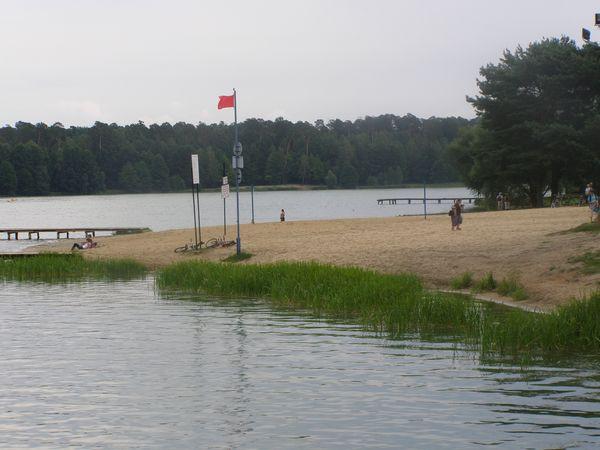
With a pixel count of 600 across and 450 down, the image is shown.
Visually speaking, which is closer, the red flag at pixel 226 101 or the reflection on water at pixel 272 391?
the reflection on water at pixel 272 391

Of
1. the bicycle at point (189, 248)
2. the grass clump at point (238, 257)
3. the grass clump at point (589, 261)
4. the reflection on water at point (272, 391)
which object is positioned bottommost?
the reflection on water at point (272, 391)

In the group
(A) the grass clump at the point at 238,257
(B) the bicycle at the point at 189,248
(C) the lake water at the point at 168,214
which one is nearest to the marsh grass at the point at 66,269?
(A) the grass clump at the point at 238,257

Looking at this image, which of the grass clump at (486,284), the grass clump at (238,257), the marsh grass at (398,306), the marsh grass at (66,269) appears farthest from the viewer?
the grass clump at (238,257)

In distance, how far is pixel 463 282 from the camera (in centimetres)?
2791

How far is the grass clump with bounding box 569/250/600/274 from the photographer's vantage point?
82.4 feet

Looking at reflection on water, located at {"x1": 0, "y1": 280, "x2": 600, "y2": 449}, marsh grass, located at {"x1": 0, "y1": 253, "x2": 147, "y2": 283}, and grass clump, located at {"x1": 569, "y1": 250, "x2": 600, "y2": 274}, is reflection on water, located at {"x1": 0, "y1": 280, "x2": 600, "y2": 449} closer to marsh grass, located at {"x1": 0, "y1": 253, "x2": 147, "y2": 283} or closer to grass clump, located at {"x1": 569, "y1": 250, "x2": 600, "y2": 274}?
grass clump, located at {"x1": 569, "y1": 250, "x2": 600, "y2": 274}

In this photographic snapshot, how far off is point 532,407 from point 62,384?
301 inches

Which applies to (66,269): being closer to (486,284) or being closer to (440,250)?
(440,250)

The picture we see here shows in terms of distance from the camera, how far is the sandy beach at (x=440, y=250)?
26.3 m

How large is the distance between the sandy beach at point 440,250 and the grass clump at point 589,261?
0.61 ft

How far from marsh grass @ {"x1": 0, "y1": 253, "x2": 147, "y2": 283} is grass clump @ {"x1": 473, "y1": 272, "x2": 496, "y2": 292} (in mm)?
14290

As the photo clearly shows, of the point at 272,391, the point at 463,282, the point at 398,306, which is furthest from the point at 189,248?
the point at 272,391

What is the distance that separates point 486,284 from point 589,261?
9.67 ft

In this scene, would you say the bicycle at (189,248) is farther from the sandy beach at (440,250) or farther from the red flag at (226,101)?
the red flag at (226,101)
